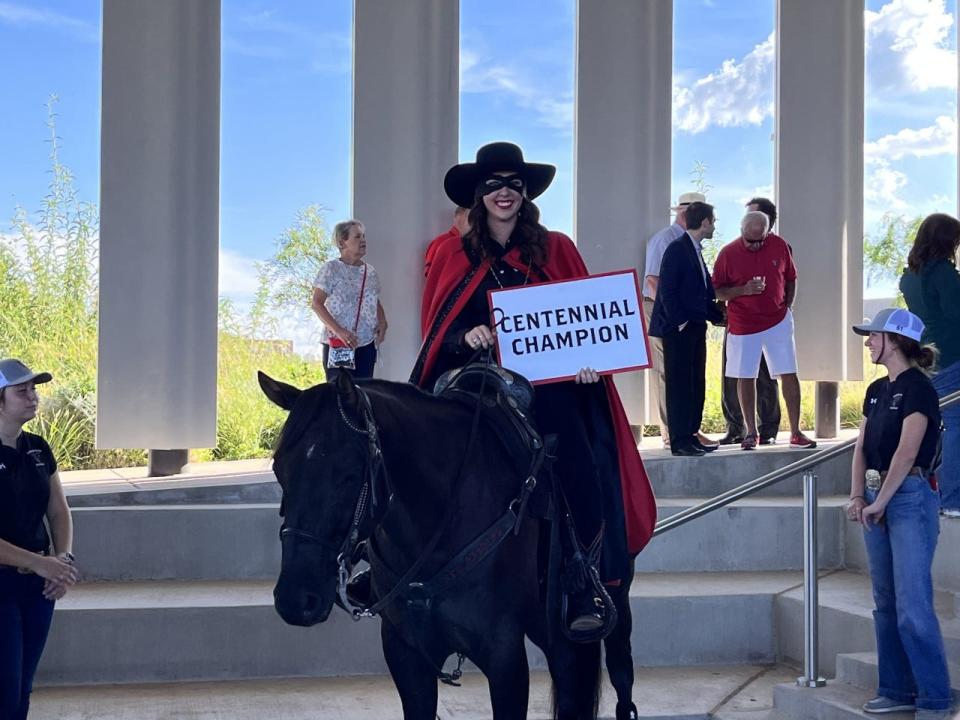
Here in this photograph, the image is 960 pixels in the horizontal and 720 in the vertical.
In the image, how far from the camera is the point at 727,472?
7.70m

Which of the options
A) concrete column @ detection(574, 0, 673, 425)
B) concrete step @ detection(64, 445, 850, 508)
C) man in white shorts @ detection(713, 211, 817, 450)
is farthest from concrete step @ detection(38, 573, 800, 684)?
concrete column @ detection(574, 0, 673, 425)

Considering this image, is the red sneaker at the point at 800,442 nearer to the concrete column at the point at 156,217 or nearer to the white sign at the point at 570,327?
the concrete column at the point at 156,217

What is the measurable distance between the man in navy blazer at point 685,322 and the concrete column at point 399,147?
1675 millimetres

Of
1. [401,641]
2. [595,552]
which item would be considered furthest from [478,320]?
[401,641]

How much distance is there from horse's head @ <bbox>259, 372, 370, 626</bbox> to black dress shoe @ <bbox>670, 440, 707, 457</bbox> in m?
5.08

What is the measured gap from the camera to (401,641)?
3443 mm

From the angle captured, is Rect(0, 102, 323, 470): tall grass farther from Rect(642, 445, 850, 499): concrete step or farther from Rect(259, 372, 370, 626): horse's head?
Rect(259, 372, 370, 626): horse's head

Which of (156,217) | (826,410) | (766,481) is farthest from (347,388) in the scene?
(826,410)

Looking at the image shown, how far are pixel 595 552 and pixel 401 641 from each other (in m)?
0.67

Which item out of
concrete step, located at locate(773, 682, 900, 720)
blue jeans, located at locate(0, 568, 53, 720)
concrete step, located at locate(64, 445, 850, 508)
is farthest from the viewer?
concrete step, located at locate(64, 445, 850, 508)

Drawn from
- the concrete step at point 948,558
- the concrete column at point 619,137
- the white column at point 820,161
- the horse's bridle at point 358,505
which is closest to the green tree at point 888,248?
the white column at point 820,161

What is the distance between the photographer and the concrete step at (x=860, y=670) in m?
5.39

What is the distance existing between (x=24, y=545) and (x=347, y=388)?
1911mm

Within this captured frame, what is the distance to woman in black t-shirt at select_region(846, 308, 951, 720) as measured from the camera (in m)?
4.77
